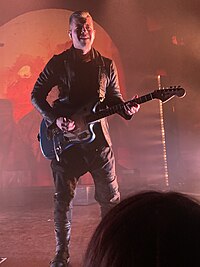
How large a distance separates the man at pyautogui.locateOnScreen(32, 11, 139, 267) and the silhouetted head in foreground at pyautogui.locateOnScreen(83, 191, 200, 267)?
5.85 feet

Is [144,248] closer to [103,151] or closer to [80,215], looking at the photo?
[103,151]

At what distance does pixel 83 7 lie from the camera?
9.82 ft

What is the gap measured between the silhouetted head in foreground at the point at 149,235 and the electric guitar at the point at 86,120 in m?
1.74

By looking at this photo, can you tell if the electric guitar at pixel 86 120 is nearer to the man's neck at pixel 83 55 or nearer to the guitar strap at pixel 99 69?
the guitar strap at pixel 99 69

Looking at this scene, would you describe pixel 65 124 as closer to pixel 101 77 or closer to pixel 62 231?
pixel 101 77

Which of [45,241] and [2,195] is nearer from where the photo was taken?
[45,241]

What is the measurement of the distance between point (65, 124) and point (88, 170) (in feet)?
1.12

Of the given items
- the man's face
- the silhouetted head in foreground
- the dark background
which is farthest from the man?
the silhouetted head in foreground

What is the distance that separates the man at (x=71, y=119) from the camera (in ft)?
7.31

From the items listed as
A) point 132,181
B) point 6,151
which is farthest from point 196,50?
point 6,151

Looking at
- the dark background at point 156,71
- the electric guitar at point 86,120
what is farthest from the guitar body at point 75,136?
the dark background at point 156,71

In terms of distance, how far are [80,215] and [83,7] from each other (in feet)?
5.53

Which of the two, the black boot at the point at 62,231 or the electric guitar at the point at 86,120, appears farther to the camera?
the black boot at the point at 62,231

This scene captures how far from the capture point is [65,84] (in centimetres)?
230
